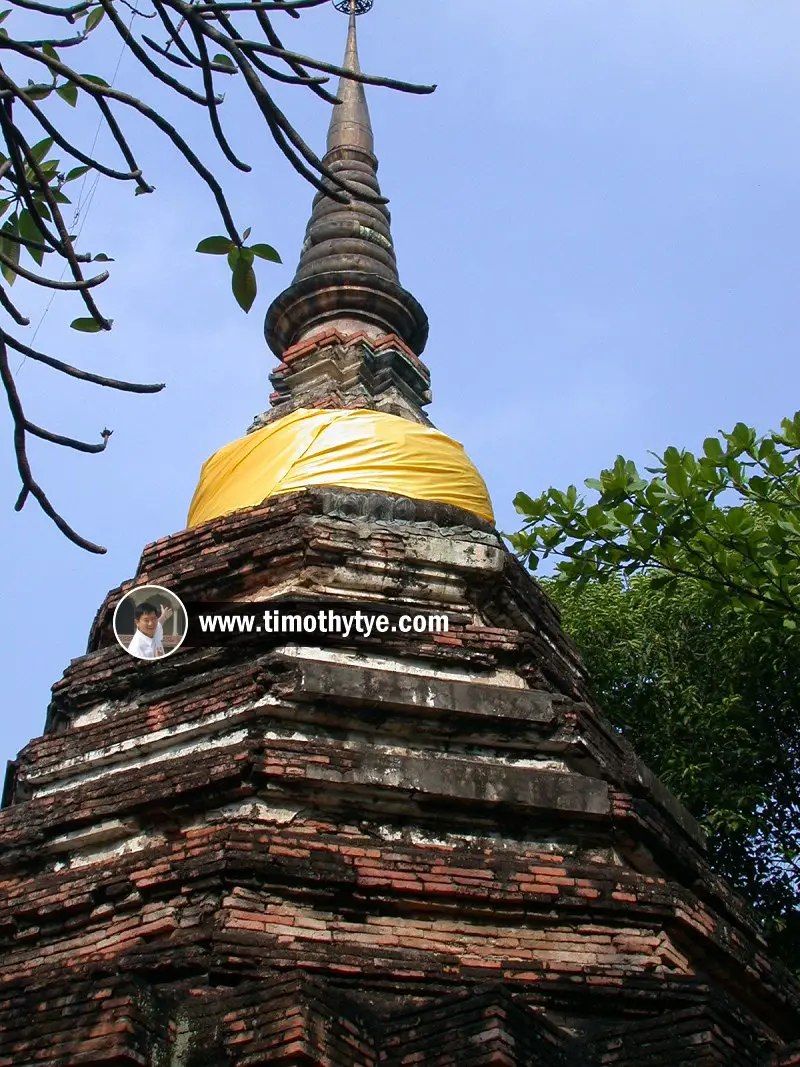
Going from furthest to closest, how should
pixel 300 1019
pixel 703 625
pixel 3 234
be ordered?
pixel 703 625
pixel 300 1019
pixel 3 234

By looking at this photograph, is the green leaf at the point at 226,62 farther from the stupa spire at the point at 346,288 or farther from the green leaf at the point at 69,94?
the stupa spire at the point at 346,288

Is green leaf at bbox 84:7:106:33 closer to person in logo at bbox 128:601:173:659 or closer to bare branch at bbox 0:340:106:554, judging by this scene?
bare branch at bbox 0:340:106:554

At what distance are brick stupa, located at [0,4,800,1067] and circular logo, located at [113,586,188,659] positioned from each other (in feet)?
0.37

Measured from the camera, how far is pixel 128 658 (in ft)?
29.0

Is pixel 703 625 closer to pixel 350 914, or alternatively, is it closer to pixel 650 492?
pixel 650 492

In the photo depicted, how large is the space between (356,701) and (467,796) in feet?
2.45

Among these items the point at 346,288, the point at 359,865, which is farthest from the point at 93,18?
the point at 346,288

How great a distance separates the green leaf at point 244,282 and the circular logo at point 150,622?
4905mm

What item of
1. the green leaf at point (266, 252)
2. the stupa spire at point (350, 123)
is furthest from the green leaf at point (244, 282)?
the stupa spire at point (350, 123)

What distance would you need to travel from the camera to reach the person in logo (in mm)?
8828

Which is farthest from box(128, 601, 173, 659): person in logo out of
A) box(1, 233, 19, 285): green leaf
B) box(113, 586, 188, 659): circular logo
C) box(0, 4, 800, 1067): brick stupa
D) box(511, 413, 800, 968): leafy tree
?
box(1, 233, 19, 285): green leaf

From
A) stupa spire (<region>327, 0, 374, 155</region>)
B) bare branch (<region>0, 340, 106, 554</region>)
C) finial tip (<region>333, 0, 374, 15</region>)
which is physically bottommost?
bare branch (<region>0, 340, 106, 554</region>)

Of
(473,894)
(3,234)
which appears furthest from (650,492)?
(3,234)

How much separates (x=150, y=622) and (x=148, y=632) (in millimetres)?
82
